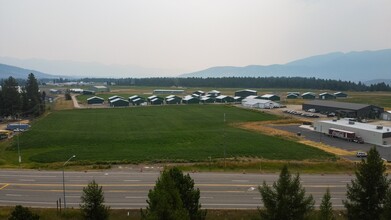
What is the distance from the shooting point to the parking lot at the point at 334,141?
2133 inches

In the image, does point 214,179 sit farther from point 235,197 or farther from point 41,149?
point 41,149

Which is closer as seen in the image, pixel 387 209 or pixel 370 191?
pixel 387 209

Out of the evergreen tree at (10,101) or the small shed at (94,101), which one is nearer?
the evergreen tree at (10,101)

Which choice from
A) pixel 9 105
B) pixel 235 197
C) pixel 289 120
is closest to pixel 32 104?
pixel 9 105

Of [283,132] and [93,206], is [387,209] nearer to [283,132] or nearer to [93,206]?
[93,206]

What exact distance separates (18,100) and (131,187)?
64.3 meters

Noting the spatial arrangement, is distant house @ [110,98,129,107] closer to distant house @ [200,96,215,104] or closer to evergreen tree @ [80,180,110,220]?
distant house @ [200,96,215,104]

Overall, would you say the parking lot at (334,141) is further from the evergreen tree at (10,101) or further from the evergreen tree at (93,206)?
the evergreen tree at (10,101)

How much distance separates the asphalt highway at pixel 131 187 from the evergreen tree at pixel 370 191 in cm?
931

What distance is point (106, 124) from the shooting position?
78.2m

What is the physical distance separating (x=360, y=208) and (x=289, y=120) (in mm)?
61531

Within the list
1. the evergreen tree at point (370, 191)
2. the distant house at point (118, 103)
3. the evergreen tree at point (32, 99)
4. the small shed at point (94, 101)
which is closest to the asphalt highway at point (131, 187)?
the evergreen tree at point (370, 191)

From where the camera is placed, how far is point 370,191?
75.3 feet

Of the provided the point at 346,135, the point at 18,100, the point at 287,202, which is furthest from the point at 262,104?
the point at 287,202
